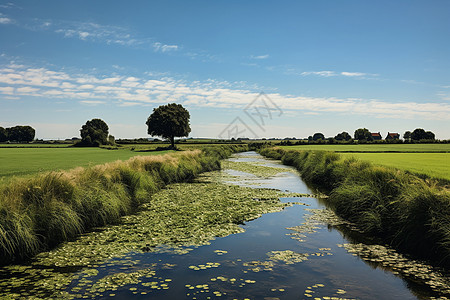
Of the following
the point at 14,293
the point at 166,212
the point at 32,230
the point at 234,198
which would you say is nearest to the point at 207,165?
the point at 234,198

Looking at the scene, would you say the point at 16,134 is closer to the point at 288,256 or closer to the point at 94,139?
the point at 94,139

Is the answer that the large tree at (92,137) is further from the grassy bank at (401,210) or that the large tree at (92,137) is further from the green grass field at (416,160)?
the grassy bank at (401,210)

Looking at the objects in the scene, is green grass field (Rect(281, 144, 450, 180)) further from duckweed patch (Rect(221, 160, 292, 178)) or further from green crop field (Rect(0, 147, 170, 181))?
green crop field (Rect(0, 147, 170, 181))

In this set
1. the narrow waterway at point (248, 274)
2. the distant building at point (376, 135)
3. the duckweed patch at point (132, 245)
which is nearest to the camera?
the narrow waterway at point (248, 274)

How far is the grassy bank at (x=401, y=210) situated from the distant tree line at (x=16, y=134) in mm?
128330

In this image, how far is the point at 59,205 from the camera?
8250 mm

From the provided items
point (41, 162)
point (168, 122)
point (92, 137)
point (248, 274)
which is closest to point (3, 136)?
point (92, 137)

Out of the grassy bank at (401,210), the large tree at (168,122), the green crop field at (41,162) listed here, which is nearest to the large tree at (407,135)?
the large tree at (168,122)

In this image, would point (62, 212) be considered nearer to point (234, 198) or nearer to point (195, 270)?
point (195, 270)

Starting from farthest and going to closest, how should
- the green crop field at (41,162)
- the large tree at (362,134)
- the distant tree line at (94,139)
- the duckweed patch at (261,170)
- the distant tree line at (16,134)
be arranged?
the large tree at (362,134), the distant tree line at (16,134), the distant tree line at (94,139), the duckweed patch at (261,170), the green crop field at (41,162)

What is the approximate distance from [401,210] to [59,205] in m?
9.53

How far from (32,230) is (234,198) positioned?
896 cm

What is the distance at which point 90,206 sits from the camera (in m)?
Answer: 9.59

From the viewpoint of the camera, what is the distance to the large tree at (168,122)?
6444 centimetres
